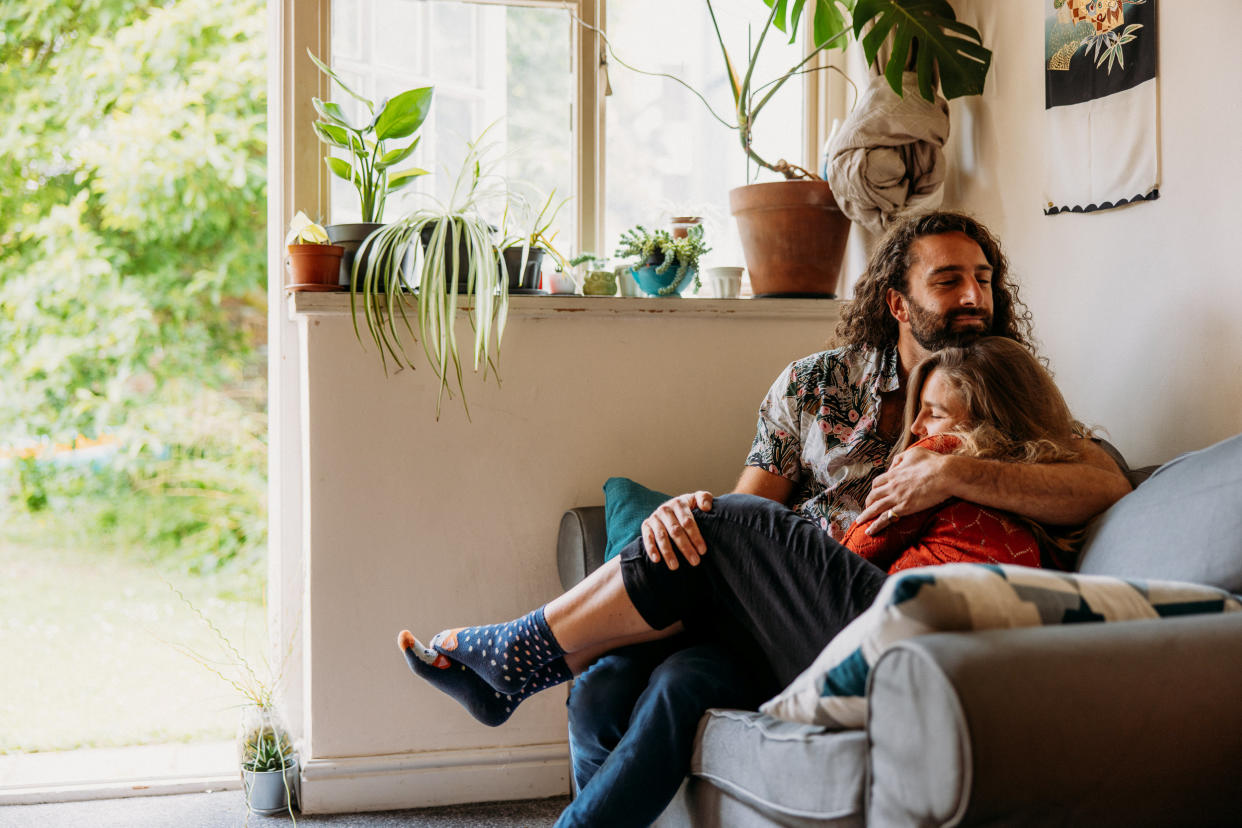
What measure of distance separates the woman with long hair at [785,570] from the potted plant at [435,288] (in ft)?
2.02

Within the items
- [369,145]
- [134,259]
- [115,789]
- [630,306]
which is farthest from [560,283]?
[134,259]

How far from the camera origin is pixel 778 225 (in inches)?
90.5

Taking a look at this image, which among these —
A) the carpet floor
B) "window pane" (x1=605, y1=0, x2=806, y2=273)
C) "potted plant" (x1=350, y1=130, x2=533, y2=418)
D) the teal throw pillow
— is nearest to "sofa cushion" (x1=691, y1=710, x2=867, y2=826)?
the teal throw pillow

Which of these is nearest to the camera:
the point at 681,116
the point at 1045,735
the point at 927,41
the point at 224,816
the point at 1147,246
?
the point at 1045,735

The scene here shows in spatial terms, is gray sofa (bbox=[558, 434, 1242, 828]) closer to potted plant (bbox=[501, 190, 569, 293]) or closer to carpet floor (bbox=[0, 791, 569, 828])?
carpet floor (bbox=[0, 791, 569, 828])

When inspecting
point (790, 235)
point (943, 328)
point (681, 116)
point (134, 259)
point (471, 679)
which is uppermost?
point (681, 116)

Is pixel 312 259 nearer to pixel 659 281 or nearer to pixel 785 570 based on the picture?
pixel 659 281

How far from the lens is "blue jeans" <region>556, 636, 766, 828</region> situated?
1357 millimetres

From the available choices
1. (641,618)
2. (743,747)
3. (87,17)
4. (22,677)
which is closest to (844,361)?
(641,618)

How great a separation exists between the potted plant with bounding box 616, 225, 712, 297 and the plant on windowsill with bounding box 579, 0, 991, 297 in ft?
0.55

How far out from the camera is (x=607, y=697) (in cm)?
154

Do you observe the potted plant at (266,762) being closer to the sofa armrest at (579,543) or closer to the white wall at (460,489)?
the white wall at (460,489)

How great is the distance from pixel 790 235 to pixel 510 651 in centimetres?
119

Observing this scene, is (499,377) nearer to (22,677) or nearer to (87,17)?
(22,677)
